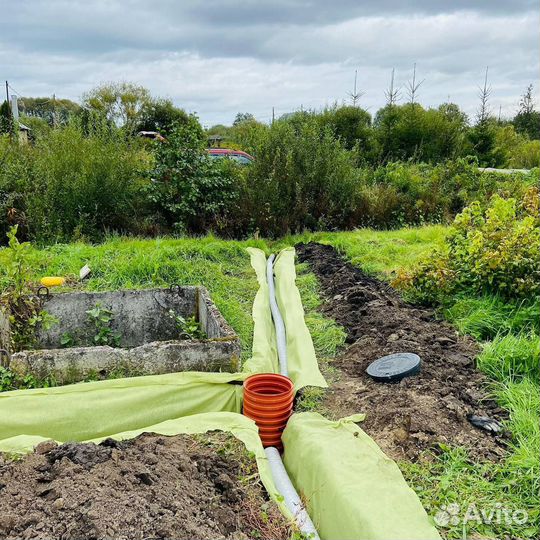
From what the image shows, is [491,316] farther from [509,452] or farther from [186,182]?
[186,182]

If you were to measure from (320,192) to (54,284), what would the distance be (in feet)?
16.7

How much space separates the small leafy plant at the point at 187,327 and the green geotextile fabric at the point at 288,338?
49 centimetres

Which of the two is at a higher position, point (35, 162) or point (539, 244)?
point (35, 162)

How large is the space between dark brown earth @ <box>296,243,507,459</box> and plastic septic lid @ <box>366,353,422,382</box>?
1.9 inches

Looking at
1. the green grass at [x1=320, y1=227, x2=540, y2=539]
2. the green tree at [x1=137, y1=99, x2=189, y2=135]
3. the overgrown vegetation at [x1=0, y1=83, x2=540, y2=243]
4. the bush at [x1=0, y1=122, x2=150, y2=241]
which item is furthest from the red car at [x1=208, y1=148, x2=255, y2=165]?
the green tree at [x1=137, y1=99, x2=189, y2=135]

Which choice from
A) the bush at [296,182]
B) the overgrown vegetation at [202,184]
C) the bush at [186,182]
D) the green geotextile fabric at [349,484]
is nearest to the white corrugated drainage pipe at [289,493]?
the green geotextile fabric at [349,484]

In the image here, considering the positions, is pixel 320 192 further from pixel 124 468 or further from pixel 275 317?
pixel 124 468

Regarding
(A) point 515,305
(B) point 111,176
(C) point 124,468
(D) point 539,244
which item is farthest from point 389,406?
(B) point 111,176

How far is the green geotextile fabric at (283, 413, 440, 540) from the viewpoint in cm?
207

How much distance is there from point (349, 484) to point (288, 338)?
194 centimetres

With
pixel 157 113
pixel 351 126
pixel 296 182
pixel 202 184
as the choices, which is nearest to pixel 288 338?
pixel 202 184

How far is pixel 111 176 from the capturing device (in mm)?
7574

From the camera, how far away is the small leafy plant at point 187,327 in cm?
418

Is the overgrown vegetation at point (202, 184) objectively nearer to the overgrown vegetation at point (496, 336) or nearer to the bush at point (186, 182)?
the bush at point (186, 182)
